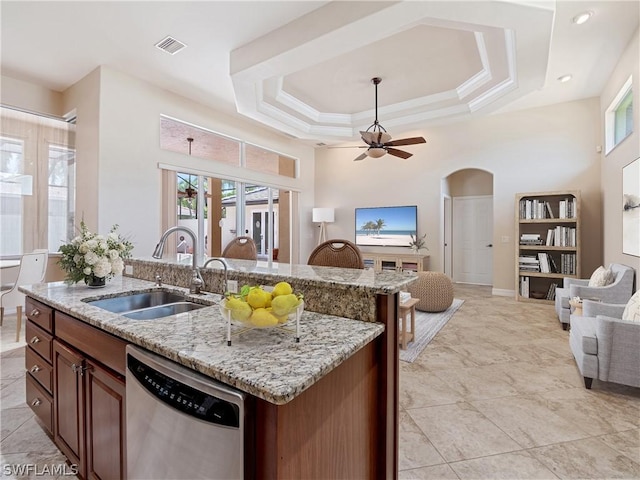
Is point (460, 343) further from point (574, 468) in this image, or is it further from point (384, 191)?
point (384, 191)

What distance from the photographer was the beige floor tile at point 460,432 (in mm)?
1794

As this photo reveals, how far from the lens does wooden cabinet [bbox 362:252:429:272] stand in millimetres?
6465

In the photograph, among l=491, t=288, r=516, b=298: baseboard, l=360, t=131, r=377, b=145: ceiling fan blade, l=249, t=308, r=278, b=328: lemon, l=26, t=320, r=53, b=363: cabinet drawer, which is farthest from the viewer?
l=491, t=288, r=516, b=298: baseboard

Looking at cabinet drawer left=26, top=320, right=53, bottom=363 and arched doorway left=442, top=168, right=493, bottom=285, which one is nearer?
cabinet drawer left=26, top=320, right=53, bottom=363

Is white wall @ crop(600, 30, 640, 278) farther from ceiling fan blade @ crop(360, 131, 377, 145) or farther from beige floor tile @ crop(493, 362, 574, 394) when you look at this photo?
ceiling fan blade @ crop(360, 131, 377, 145)

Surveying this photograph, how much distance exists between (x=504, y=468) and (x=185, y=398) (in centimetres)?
168

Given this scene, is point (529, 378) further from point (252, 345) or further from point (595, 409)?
point (252, 345)

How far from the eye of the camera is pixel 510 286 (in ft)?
19.2

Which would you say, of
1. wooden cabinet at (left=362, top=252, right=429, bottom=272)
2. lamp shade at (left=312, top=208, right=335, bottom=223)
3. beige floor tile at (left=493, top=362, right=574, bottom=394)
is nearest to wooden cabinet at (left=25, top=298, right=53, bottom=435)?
beige floor tile at (left=493, top=362, right=574, bottom=394)

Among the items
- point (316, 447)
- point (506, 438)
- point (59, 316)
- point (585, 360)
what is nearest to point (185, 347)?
point (316, 447)

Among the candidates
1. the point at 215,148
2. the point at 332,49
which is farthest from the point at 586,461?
the point at 215,148

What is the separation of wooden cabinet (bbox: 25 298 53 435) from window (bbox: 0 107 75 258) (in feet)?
10.4

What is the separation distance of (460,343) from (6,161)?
19.7 feet

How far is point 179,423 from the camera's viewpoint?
36.9 inches
